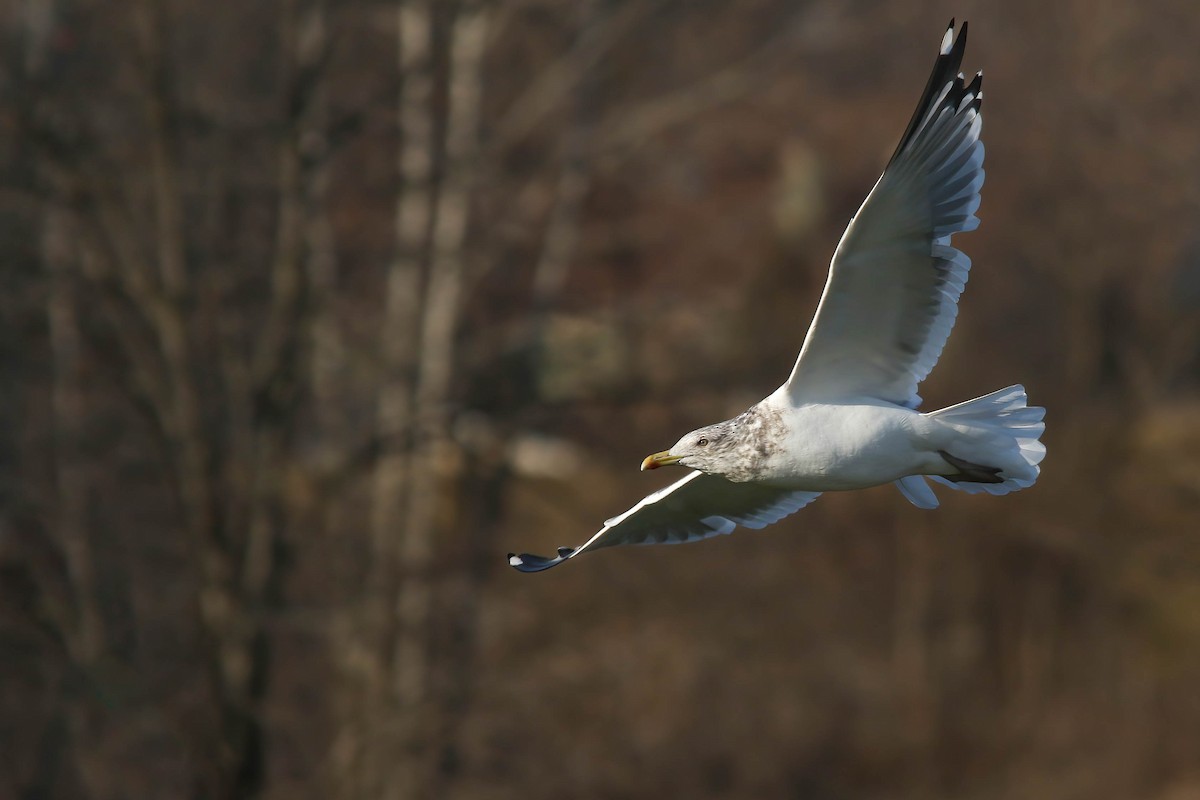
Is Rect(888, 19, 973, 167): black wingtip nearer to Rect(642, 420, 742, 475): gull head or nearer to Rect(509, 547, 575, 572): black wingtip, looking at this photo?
Rect(642, 420, 742, 475): gull head

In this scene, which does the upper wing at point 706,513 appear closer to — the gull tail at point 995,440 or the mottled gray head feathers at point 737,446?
the mottled gray head feathers at point 737,446

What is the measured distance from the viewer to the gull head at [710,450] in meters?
4.05

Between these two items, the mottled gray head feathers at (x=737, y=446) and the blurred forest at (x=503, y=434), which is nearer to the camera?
the mottled gray head feathers at (x=737, y=446)

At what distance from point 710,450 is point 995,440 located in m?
0.77

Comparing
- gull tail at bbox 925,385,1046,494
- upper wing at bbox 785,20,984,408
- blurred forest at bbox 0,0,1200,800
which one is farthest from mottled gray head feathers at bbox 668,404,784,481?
blurred forest at bbox 0,0,1200,800

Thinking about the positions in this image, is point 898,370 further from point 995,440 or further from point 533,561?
point 533,561

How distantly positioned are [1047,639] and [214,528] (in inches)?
243

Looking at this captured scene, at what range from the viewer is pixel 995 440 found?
4055 mm

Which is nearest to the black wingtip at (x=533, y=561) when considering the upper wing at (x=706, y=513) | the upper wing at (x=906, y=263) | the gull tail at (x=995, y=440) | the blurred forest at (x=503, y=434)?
the upper wing at (x=706, y=513)

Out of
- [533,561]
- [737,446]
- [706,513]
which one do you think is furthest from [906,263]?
[533,561]

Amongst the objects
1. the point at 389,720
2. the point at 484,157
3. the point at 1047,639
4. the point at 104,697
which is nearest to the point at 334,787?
the point at 389,720

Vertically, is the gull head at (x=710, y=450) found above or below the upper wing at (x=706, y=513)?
above

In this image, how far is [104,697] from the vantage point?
26.8ft

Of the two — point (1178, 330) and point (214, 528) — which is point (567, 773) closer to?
point (214, 528)
